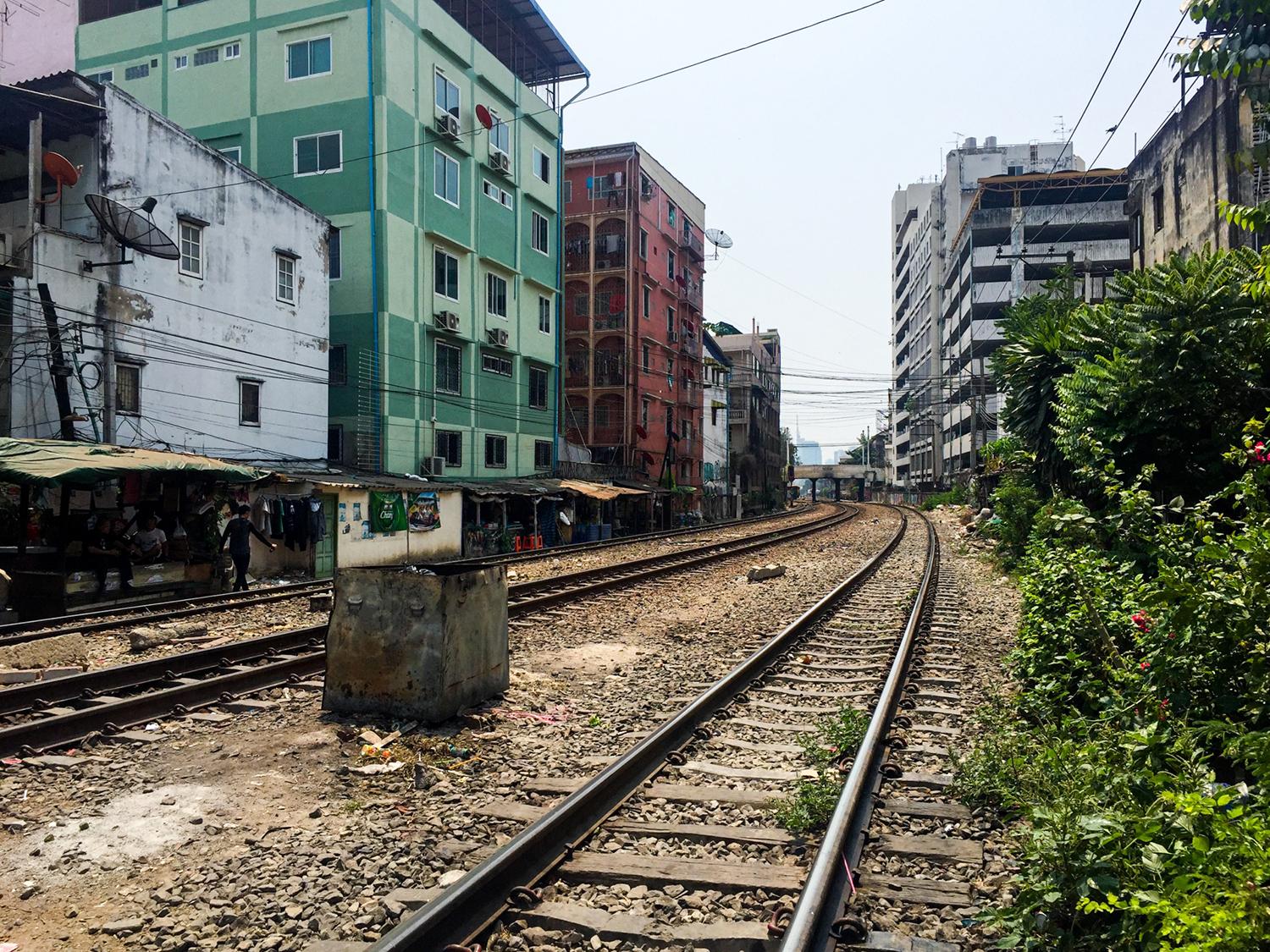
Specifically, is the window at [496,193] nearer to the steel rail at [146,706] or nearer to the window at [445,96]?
the window at [445,96]

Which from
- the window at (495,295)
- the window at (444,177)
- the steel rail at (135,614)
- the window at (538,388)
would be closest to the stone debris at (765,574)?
the steel rail at (135,614)

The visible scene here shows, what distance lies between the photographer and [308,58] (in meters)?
29.4

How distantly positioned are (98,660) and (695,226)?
54.5 m

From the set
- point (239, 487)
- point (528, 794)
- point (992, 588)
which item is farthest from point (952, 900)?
point (239, 487)

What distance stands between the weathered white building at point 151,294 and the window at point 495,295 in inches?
326

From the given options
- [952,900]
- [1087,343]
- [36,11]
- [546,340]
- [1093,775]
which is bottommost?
[952,900]

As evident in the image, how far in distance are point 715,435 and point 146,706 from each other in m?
60.1

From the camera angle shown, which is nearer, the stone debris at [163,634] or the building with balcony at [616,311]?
the stone debris at [163,634]

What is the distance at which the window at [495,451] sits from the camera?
3397cm

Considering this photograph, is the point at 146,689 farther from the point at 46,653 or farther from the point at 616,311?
the point at 616,311

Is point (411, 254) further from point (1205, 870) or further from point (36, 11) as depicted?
point (1205, 870)

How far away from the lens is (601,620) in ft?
43.0

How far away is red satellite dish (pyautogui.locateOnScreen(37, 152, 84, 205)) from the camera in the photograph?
63.0 ft

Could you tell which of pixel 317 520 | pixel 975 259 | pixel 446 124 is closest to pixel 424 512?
pixel 317 520
